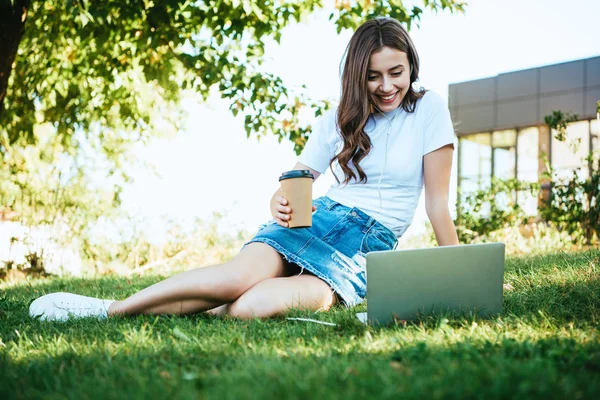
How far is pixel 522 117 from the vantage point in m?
18.5

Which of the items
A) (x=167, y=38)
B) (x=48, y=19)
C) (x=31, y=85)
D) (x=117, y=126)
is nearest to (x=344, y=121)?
(x=167, y=38)

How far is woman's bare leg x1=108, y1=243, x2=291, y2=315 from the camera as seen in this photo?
2725 millimetres

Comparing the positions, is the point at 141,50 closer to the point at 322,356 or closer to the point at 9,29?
the point at 9,29

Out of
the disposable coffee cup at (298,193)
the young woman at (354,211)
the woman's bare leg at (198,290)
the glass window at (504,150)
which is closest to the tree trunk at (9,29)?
the young woman at (354,211)

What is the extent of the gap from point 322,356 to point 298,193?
0.92m

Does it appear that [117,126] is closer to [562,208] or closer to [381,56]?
[562,208]

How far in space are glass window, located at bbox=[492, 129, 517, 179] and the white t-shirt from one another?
53.8 feet

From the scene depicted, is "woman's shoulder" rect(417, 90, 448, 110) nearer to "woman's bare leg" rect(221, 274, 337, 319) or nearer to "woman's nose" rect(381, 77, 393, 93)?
"woman's nose" rect(381, 77, 393, 93)

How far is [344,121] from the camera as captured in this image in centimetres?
314

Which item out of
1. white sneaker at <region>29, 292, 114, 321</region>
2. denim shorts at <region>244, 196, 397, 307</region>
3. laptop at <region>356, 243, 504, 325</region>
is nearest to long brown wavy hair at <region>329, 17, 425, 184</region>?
denim shorts at <region>244, 196, 397, 307</region>

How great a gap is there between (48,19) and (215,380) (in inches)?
262

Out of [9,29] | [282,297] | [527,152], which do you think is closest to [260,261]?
[282,297]

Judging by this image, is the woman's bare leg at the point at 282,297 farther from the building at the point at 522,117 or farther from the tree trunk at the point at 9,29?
the building at the point at 522,117

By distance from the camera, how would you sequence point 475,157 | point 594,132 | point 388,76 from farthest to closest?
point 475,157 → point 594,132 → point 388,76
